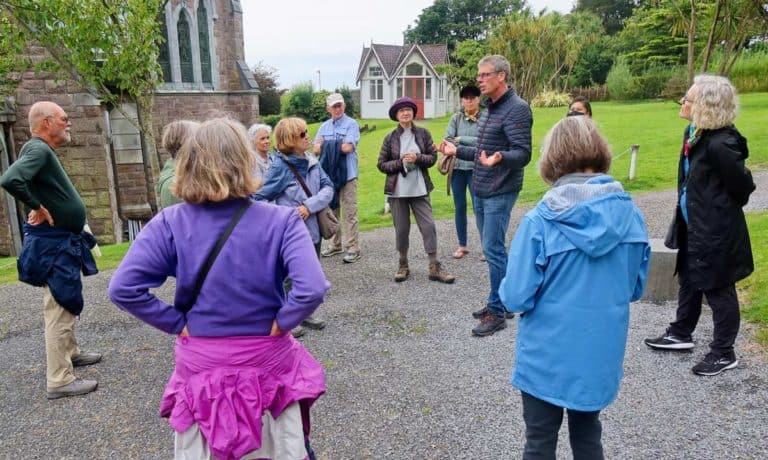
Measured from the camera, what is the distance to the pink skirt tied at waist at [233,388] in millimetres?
2080

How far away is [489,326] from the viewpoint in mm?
4711

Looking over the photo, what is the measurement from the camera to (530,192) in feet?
38.5

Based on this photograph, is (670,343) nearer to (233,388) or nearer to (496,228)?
(496,228)

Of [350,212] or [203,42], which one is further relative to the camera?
[203,42]

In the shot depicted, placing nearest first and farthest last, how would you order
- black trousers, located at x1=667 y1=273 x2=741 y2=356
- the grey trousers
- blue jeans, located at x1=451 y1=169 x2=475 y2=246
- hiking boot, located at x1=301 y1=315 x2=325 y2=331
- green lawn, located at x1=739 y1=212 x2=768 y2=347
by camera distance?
black trousers, located at x1=667 y1=273 x2=741 y2=356, green lawn, located at x1=739 y1=212 x2=768 y2=347, hiking boot, located at x1=301 y1=315 x2=325 y2=331, the grey trousers, blue jeans, located at x1=451 y1=169 x2=475 y2=246

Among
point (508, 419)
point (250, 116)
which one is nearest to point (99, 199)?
point (250, 116)

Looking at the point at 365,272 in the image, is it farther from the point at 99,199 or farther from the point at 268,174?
the point at 99,199

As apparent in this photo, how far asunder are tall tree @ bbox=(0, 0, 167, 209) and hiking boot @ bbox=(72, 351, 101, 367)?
16.4 ft

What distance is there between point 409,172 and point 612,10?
7001 centimetres

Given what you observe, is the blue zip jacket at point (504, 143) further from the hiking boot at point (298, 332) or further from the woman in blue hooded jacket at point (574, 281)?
the woman in blue hooded jacket at point (574, 281)

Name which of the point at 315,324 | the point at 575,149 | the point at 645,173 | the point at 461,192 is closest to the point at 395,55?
the point at 645,173

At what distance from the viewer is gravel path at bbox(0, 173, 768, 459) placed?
321 centimetres

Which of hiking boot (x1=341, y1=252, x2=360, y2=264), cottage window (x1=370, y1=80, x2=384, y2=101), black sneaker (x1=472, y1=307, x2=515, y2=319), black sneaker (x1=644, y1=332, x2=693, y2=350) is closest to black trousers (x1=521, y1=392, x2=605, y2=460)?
black sneaker (x1=644, y1=332, x2=693, y2=350)

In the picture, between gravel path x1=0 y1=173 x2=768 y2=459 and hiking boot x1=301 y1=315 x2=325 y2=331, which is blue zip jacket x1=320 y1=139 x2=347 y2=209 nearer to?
gravel path x1=0 y1=173 x2=768 y2=459
